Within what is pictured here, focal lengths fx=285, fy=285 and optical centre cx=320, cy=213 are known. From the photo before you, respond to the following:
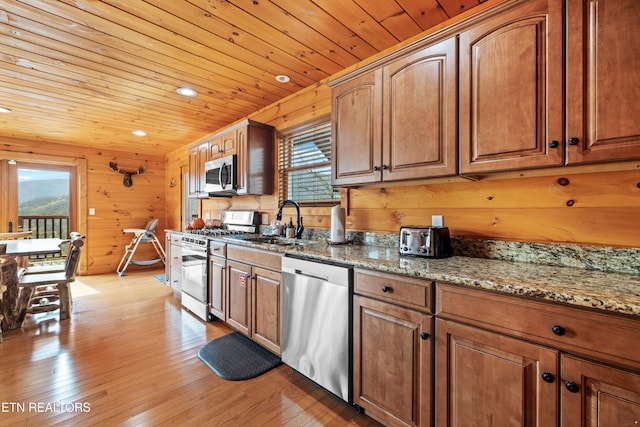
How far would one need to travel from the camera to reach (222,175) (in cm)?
337

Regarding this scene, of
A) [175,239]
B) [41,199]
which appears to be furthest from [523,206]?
[41,199]

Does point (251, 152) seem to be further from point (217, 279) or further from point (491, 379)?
point (491, 379)

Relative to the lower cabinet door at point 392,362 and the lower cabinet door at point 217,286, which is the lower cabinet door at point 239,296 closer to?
the lower cabinet door at point 217,286

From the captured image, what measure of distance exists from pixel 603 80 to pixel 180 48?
252 centimetres

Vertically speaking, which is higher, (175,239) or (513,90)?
(513,90)

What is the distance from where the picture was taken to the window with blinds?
272 centimetres

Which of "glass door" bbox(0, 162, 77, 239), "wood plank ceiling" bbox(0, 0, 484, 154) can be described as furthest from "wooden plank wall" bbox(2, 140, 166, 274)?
"wood plank ceiling" bbox(0, 0, 484, 154)

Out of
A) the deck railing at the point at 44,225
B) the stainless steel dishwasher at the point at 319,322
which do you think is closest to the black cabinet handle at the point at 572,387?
the stainless steel dishwasher at the point at 319,322

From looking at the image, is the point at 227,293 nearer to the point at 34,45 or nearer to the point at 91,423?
the point at 91,423

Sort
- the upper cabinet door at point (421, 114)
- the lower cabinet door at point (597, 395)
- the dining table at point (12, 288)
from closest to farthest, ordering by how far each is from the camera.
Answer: the lower cabinet door at point (597, 395), the upper cabinet door at point (421, 114), the dining table at point (12, 288)

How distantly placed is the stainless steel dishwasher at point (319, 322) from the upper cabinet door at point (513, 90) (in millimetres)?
958

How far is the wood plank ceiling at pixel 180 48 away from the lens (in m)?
1.76

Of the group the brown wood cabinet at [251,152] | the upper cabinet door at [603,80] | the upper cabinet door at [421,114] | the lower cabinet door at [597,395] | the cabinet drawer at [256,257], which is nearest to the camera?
the lower cabinet door at [597,395]

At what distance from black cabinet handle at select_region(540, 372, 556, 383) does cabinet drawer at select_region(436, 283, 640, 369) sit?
103 mm
